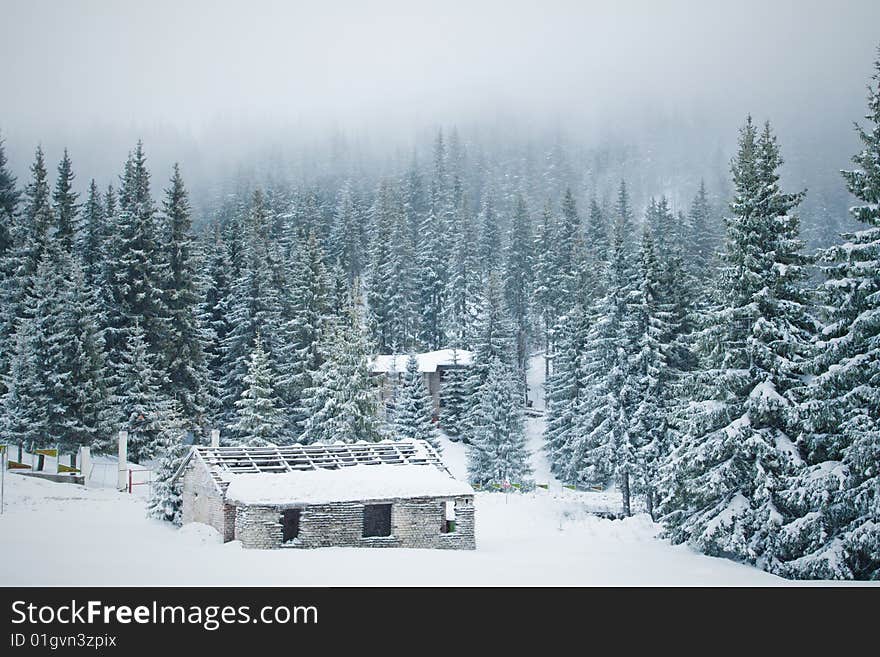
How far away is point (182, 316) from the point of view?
4816 centimetres

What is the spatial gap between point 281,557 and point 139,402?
2451 centimetres

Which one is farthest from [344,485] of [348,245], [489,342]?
[348,245]

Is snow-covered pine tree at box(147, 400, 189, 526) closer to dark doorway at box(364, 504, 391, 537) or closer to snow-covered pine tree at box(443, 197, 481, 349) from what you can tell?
dark doorway at box(364, 504, 391, 537)

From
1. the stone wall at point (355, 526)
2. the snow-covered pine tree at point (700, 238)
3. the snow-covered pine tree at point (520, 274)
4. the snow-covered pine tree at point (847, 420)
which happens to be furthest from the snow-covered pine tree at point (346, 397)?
the snow-covered pine tree at point (700, 238)

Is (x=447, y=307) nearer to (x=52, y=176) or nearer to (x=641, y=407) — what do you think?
(x=52, y=176)

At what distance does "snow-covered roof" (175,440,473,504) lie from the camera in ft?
83.4

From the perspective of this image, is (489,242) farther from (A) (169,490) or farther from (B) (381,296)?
(A) (169,490)

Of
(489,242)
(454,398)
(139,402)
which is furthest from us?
(489,242)

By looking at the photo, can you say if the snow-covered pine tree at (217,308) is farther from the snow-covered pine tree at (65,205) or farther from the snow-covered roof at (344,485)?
the snow-covered roof at (344,485)

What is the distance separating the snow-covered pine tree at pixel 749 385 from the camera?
24.8 metres

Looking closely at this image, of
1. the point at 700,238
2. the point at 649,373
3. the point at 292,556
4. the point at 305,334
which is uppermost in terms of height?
the point at 700,238

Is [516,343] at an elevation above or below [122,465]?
above
